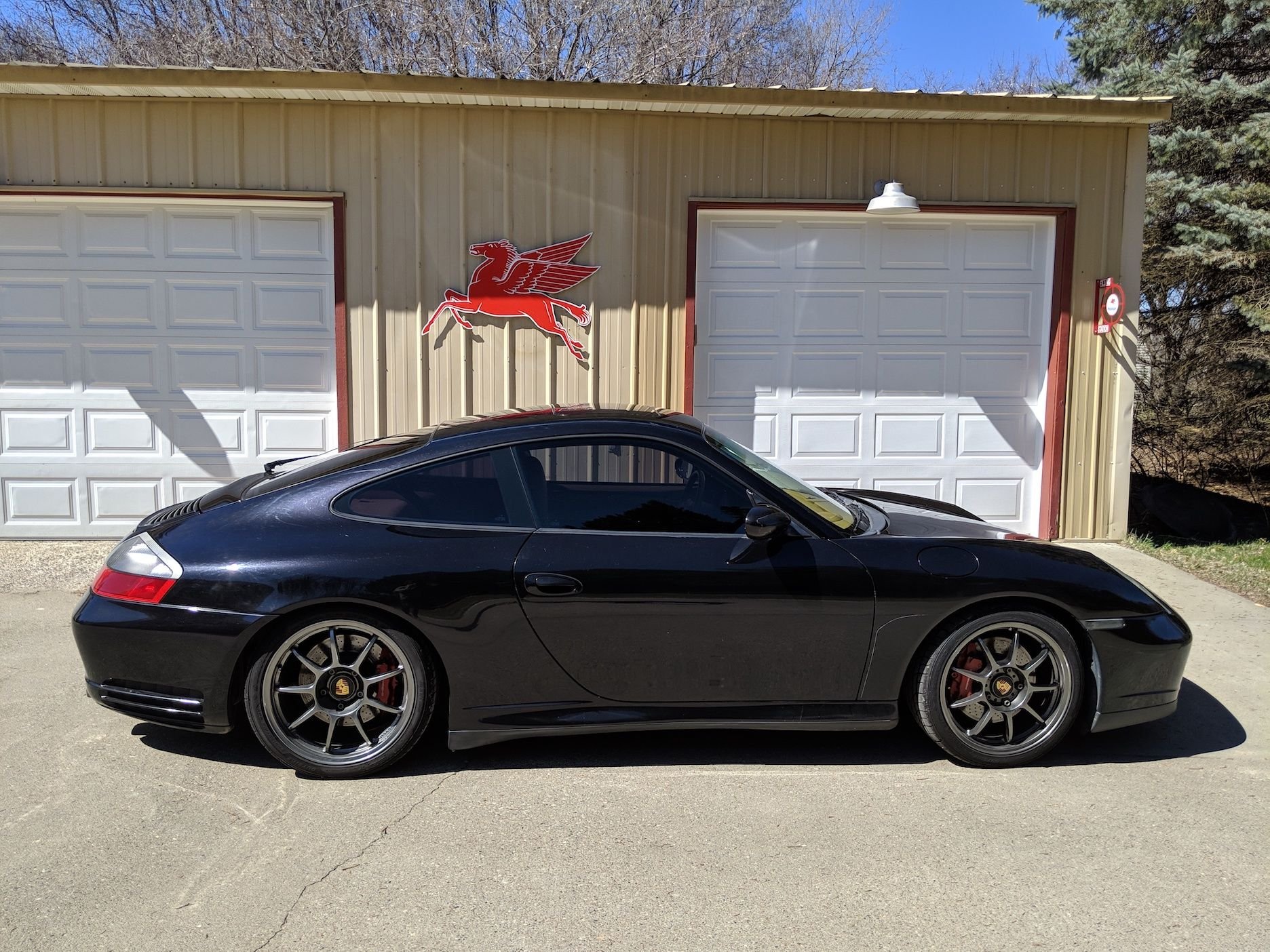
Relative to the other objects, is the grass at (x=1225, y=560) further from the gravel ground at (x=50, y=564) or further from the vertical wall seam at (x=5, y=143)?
the vertical wall seam at (x=5, y=143)

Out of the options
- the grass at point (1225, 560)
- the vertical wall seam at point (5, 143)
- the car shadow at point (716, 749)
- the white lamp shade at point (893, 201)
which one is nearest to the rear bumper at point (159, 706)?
the car shadow at point (716, 749)

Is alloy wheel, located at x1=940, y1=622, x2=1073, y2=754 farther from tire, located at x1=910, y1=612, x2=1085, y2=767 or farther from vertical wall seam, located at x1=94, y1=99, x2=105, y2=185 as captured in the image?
vertical wall seam, located at x1=94, y1=99, x2=105, y2=185

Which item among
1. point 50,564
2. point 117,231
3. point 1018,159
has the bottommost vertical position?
point 50,564

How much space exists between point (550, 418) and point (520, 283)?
3911 mm

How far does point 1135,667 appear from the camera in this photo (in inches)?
166

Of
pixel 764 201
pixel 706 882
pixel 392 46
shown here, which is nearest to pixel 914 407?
pixel 764 201

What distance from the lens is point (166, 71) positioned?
727cm

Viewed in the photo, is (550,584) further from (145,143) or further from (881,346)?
(145,143)

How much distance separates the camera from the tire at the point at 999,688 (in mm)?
4133

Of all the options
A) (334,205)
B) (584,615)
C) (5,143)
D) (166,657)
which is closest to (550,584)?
(584,615)

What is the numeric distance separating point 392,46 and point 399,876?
15080 mm

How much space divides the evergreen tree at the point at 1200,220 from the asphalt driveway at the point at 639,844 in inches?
264

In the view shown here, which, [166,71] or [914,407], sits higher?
[166,71]

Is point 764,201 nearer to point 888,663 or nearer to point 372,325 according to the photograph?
point 372,325
